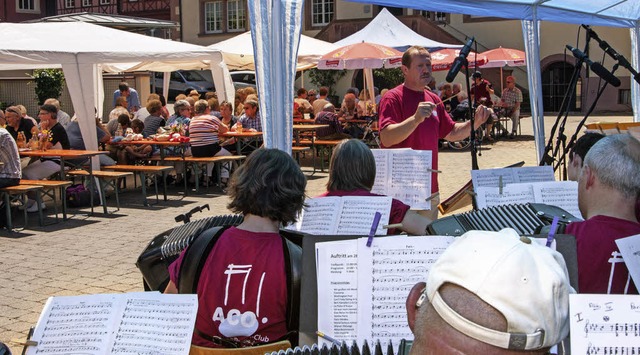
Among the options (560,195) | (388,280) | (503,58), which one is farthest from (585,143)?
(503,58)

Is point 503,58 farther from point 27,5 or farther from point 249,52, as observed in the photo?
point 27,5

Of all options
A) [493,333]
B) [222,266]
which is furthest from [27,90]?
[493,333]

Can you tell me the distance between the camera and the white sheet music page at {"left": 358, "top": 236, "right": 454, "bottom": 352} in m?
2.43

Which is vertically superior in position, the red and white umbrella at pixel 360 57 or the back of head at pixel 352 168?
the red and white umbrella at pixel 360 57

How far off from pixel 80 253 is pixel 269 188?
5204 millimetres

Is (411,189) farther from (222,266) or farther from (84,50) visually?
(84,50)

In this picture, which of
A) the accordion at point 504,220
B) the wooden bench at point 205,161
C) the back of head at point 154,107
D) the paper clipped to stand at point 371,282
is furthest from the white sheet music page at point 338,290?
the back of head at point 154,107

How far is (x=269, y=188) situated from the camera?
3.18m

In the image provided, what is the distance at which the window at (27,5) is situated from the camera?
4316 cm

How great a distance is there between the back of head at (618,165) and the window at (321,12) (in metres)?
32.4

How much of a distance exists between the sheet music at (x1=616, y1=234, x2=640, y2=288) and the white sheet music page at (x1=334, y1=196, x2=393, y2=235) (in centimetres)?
104

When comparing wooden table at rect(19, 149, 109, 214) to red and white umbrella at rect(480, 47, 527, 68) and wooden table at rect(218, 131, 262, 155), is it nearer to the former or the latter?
wooden table at rect(218, 131, 262, 155)

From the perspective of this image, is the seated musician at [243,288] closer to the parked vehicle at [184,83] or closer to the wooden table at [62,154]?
the wooden table at [62,154]

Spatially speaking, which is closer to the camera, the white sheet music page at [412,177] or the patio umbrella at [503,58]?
the white sheet music page at [412,177]
